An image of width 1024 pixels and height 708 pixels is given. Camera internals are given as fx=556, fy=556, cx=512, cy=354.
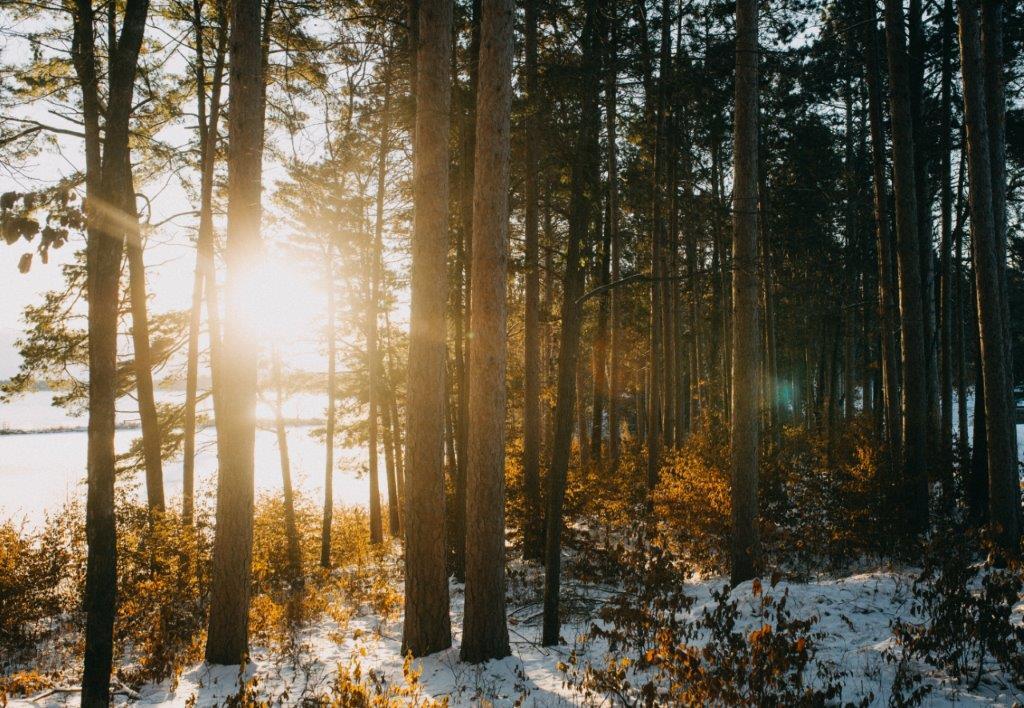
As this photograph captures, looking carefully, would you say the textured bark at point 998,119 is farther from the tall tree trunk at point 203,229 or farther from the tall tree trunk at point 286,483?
the tall tree trunk at point 286,483

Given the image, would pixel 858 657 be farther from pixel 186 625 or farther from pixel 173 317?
pixel 173 317

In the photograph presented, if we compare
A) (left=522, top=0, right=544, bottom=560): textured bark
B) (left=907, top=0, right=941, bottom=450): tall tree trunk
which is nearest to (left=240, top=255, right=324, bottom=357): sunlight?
(left=522, top=0, right=544, bottom=560): textured bark

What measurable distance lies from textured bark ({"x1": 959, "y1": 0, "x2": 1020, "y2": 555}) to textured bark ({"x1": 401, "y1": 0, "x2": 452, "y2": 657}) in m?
7.20

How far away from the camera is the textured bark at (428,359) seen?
590 centimetres

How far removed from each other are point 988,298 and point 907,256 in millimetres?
1906

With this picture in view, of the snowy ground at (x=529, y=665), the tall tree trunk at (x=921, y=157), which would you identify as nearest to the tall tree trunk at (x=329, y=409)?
the snowy ground at (x=529, y=665)

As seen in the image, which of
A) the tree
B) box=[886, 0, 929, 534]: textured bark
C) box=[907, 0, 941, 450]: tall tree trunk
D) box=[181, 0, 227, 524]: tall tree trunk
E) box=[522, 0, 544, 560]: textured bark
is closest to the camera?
the tree

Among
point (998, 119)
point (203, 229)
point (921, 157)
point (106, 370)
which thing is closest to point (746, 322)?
point (998, 119)

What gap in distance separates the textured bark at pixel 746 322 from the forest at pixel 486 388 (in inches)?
2.0

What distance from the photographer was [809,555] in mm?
9070

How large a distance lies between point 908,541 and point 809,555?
1.46 meters

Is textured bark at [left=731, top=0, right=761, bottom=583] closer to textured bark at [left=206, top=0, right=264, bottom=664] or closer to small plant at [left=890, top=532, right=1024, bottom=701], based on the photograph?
small plant at [left=890, top=532, right=1024, bottom=701]

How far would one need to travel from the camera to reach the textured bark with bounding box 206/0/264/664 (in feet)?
20.0

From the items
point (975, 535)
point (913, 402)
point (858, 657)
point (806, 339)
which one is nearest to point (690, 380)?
point (806, 339)
